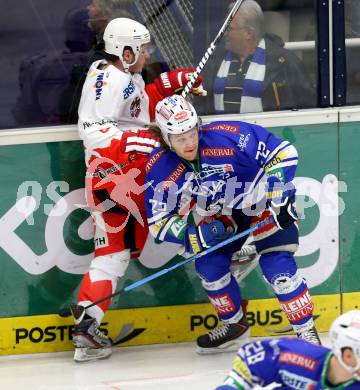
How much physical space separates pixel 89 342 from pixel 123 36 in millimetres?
1387

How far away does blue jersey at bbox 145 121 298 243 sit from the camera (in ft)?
18.8

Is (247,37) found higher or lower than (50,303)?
higher

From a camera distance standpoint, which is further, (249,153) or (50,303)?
(50,303)

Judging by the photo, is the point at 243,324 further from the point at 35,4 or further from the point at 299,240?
the point at 35,4

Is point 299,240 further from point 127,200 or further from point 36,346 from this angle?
point 36,346

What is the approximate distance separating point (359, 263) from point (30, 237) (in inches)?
61.5

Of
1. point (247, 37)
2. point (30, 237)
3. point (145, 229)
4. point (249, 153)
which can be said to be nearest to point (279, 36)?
point (247, 37)

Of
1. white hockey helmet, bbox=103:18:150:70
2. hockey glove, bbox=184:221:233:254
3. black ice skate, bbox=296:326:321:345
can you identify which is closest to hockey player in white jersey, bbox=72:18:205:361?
white hockey helmet, bbox=103:18:150:70

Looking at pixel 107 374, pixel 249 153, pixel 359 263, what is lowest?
pixel 107 374

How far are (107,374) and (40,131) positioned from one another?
114 cm

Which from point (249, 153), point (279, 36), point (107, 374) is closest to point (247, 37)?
point (279, 36)

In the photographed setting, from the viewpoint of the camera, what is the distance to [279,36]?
6164mm

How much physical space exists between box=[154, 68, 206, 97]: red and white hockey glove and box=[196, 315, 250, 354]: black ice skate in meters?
1.08

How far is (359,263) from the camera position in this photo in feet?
20.8
